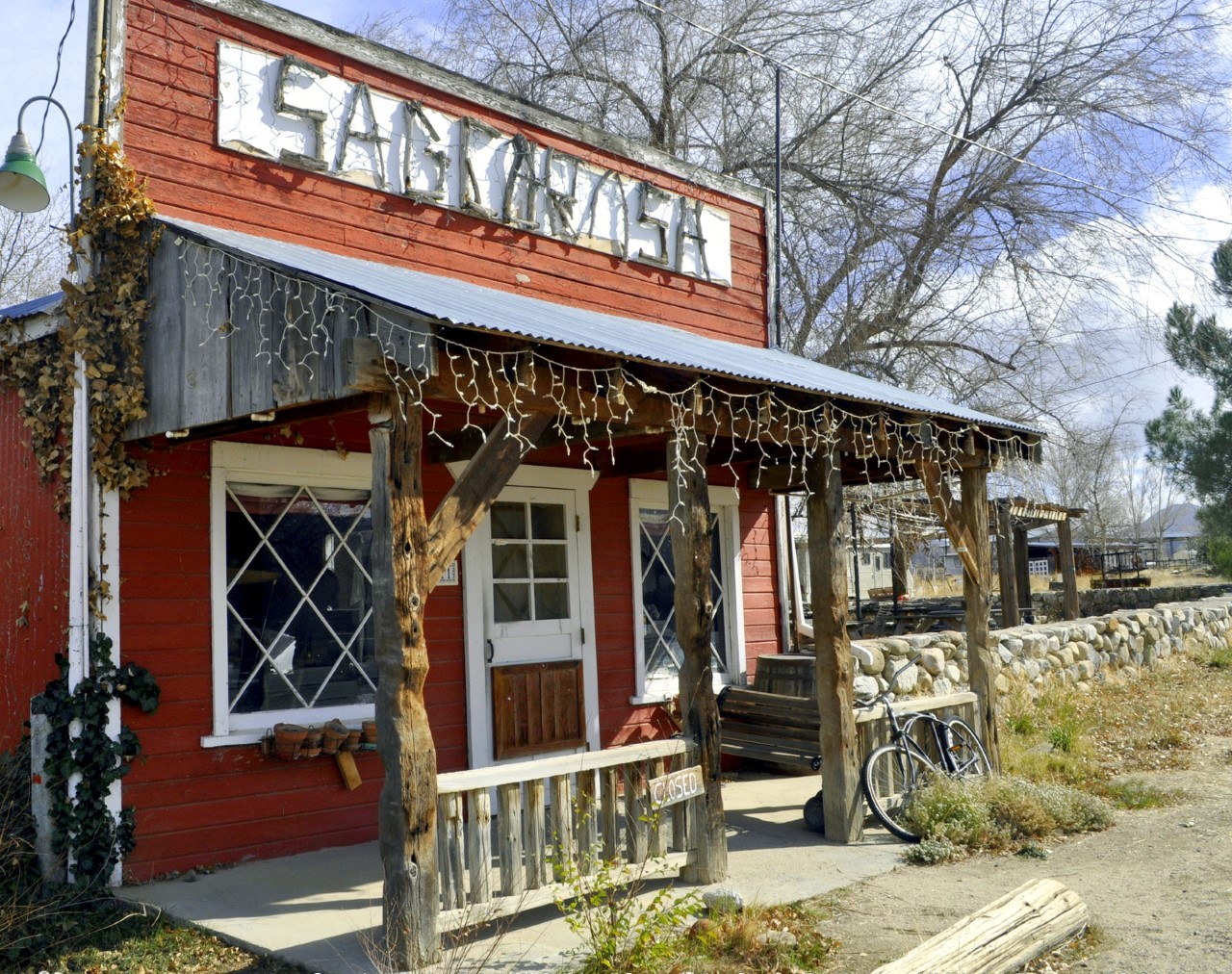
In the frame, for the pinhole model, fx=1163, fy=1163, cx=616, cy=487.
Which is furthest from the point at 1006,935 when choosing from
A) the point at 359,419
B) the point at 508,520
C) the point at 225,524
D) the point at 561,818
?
the point at 359,419

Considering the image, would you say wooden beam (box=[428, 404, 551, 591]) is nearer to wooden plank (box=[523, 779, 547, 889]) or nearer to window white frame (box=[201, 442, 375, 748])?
wooden plank (box=[523, 779, 547, 889])

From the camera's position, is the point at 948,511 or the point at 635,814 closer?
the point at 635,814

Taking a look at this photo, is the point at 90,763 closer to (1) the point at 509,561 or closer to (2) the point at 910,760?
(1) the point at 509,561

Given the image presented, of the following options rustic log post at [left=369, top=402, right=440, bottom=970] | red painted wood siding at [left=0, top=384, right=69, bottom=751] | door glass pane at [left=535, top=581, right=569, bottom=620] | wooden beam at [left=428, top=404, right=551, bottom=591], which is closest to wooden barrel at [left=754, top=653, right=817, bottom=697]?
door glass pane at [left=535, top=581, right=569, bottom=620]

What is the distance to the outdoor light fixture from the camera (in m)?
6.25

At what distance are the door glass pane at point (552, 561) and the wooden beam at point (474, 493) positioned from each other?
10.0 ft

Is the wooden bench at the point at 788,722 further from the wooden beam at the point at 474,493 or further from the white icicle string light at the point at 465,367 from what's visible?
the wooden beam at the point at 474,493

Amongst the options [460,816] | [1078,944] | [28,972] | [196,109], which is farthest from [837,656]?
[196,109]

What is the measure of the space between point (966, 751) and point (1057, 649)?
5.79 metres

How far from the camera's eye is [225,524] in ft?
22.0

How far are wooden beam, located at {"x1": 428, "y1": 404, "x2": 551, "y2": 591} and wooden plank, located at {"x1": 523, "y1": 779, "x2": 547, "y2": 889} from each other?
1212 millimetres

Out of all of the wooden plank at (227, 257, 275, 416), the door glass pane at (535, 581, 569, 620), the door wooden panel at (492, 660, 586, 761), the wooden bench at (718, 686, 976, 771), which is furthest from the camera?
the door glass pane at (535, 581, 569, 620)

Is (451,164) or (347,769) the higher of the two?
(451,164)

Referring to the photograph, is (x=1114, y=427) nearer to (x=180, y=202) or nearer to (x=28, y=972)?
(x=180, y=202)
